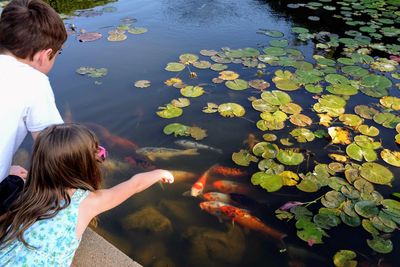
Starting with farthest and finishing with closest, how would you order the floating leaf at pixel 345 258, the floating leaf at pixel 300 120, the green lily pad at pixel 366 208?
1. the floating leaf at pixel 300 120
2. the green lily pad at pixel 366 208
3. the floating leaf at pixel 345 258

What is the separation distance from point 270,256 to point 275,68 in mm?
2786

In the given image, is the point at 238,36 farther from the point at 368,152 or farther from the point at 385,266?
the point at 385,266

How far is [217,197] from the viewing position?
285cm

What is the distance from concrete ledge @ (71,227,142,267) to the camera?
191 centimetres

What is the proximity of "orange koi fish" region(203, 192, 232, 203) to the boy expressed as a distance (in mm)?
1448

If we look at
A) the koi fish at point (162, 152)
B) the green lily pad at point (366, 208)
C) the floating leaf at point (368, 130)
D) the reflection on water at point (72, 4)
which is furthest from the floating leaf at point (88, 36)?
the green lily pad at point (366, 208)

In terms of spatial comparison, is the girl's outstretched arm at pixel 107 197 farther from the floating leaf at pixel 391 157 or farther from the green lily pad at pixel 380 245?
the floating leaf at pixel 391 157

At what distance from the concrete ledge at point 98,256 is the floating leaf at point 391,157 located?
2.39m

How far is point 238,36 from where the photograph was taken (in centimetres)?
549

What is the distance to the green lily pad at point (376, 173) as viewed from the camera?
293 cm

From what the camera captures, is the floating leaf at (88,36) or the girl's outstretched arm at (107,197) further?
the floating leaf at (88,36)

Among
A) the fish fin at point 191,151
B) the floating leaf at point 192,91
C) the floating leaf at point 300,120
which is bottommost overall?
the fish fin at point 191,151

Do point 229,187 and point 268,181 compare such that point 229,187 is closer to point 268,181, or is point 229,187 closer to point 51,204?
point 268,181

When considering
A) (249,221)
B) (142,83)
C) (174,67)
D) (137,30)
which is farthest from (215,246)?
(137,30)
